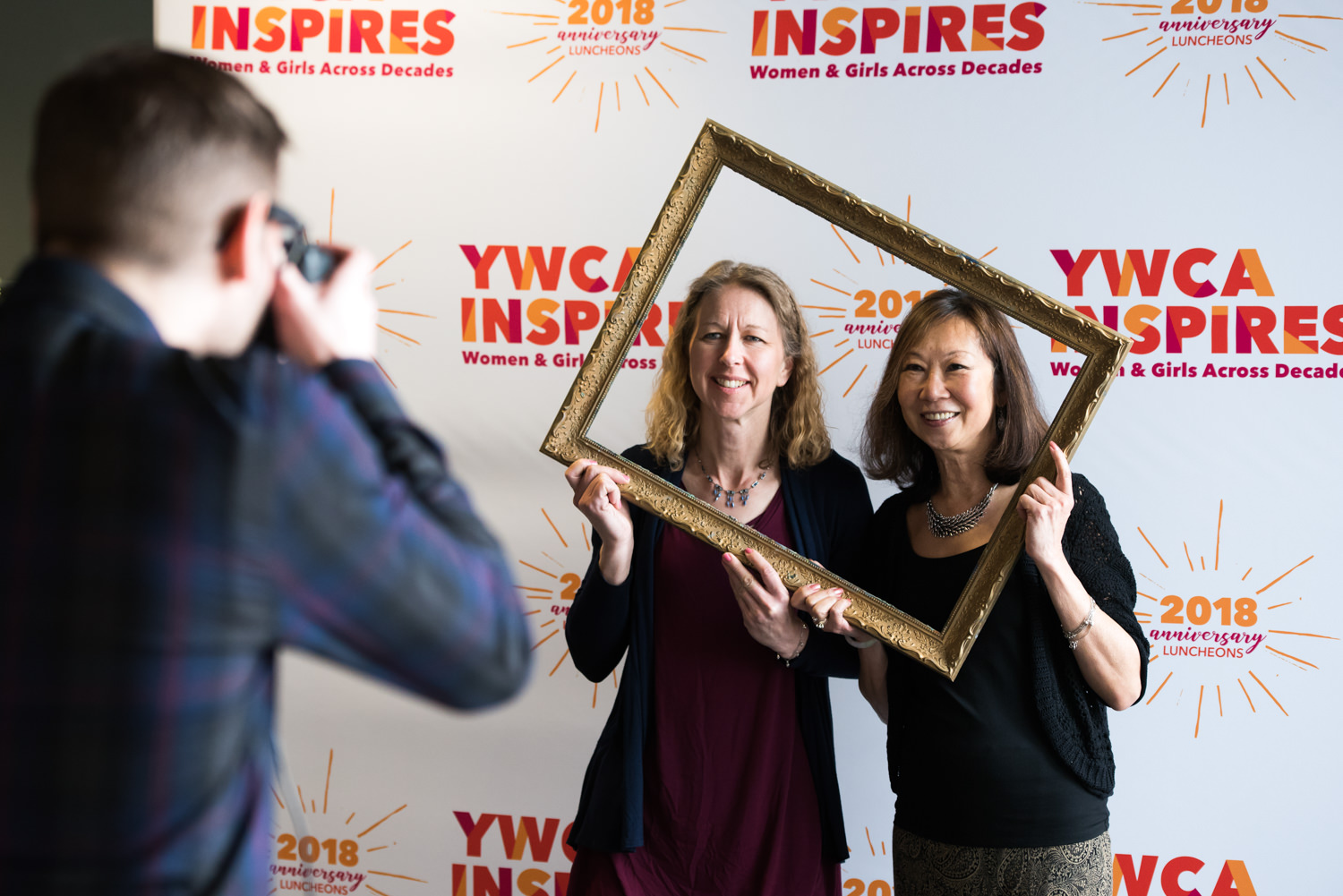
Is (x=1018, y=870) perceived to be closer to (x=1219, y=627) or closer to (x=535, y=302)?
(x=1219, y=627)

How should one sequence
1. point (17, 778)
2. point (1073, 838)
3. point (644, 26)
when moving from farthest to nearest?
point (644, 26)
point (1073, 838)
point (17, 778)

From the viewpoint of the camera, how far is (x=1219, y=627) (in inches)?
90.8

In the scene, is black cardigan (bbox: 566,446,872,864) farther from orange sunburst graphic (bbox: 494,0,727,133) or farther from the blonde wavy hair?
orange sunburst graphic (bbox: 494,0,727,133)

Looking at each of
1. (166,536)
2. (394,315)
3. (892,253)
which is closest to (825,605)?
(892,253)

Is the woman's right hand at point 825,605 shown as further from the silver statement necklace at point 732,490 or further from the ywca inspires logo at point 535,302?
the ywca inspires logo at point 535,302

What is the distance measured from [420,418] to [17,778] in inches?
77.9

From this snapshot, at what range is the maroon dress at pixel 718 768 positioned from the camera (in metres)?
1.78

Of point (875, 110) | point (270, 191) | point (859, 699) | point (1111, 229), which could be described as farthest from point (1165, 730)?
point (270, 191)

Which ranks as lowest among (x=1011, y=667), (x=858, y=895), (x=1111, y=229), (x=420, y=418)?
(x=858, y=895)

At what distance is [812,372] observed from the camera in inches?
72.7

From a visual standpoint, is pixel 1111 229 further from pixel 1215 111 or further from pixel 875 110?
pixel 875 110

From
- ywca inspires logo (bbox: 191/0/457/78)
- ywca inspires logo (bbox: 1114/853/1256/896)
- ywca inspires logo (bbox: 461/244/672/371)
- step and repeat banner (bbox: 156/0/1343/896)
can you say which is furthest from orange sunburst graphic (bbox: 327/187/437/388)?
ywca inspires logo (bbox: 1114/853/1256/896)

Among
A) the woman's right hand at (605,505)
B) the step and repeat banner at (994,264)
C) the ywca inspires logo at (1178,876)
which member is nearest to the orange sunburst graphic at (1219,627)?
the step and repeat banner at (994,264)

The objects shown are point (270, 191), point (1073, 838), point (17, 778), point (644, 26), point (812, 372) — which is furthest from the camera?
point (644, 26)
